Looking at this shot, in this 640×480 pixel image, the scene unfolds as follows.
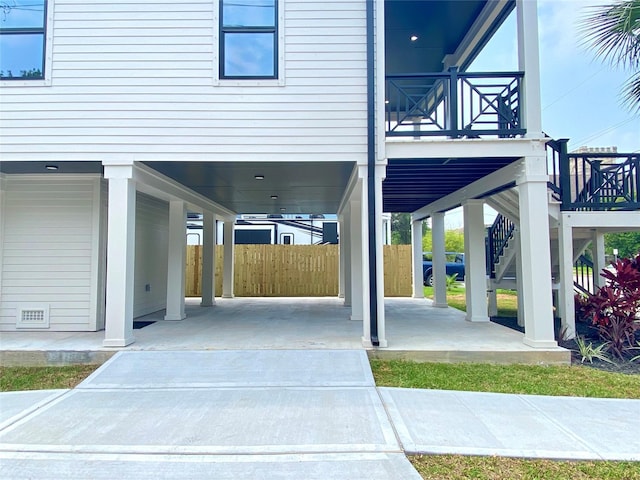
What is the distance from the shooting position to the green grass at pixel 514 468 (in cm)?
264

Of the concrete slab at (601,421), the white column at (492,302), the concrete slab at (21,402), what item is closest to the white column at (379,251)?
the concrete slab at (601,421)

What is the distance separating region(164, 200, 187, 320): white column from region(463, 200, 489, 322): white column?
5.79 metres

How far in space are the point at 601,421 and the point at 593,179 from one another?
16.0ft

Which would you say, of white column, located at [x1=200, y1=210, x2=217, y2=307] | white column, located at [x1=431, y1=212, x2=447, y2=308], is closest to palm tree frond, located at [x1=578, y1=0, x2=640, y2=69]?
white column, located at [x1=431, y1=212, x2=447, y2=308]

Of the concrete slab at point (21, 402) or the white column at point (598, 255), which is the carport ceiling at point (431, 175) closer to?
the white column at point (598, 255)

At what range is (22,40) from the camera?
18.0 ft

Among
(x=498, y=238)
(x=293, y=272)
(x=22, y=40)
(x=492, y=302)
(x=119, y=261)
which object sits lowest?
(x=492, y=302)

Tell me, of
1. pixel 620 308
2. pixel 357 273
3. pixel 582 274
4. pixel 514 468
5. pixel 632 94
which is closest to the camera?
pixel 514 468

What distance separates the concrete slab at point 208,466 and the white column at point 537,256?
136 inches

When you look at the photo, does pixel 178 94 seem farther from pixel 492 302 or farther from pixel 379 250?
pixel 492 302

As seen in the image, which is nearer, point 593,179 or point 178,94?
point 178,94

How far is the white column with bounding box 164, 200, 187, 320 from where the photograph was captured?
25.7ft

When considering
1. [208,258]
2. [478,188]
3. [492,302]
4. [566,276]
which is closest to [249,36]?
[478,188]

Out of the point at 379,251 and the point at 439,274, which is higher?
the point at 379,251
